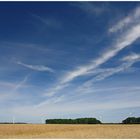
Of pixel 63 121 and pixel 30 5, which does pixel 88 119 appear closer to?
pixel 63 121

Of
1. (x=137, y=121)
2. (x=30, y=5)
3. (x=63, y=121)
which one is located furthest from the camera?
(x=63, y=121)

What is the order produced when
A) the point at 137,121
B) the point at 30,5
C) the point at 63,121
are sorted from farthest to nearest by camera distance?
the point at 63,121
the point at 137,121
the point at 30,5

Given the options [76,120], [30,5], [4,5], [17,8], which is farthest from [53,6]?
[76,120]

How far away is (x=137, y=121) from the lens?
35750 mm

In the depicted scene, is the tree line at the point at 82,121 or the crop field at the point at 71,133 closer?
the crop field at the point at 71,133

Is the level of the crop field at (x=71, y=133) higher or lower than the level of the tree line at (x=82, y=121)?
lower

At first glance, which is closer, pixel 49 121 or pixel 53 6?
pixel 53 6

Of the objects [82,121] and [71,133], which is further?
[82,121]

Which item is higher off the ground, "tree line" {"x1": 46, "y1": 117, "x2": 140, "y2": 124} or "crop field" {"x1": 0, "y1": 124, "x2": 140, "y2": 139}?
"tree line" {"x1": 46, "y1": 117, "x2": 140, "y2": 124}

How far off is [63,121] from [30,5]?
3090 centimetres

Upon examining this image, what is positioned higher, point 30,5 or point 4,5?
point 4,5

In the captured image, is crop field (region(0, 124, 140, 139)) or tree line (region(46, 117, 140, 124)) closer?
crop field (region(0, 124, 140, 139))

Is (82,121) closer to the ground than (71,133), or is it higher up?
higher up

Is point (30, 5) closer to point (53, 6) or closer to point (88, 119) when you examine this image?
point (53, 6)
